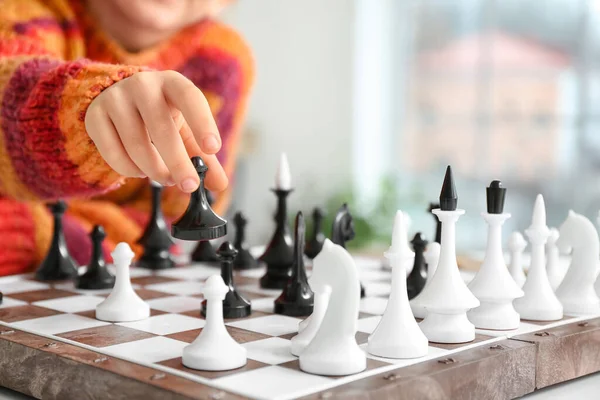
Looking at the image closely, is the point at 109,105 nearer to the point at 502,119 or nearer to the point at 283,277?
Answer: the point at 283,277

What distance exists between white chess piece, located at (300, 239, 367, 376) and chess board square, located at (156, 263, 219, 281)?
558 millimetres

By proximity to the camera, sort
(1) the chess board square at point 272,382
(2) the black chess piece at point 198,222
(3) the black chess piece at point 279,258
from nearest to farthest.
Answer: (1) the chess board square at point 272,382, (2) the black chess piece at point 198,222, (3) the black chess piece at point 279,258

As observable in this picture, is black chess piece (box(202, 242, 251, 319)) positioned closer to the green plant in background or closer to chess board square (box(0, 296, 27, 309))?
chess board square (box(0, 296, 27, 309))

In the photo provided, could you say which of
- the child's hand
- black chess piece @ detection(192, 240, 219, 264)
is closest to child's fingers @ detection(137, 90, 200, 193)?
the child's hand

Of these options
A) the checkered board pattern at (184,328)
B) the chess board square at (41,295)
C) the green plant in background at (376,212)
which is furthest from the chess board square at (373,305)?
the green plant in background at (376,212)

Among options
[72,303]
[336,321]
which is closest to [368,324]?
[336,321]

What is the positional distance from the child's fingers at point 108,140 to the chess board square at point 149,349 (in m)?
0.22

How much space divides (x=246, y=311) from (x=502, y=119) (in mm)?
2913

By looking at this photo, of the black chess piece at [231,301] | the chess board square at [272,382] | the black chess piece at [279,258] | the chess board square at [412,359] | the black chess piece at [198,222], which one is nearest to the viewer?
the chess board square at [272,382]

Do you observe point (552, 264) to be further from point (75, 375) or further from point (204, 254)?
point (75, 375)

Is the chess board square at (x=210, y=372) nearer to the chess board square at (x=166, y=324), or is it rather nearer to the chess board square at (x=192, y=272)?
the chess board square at (x=166, y=324)

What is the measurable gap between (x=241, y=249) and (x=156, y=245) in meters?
0.15

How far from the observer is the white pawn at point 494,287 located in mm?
919

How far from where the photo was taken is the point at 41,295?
1121mm
